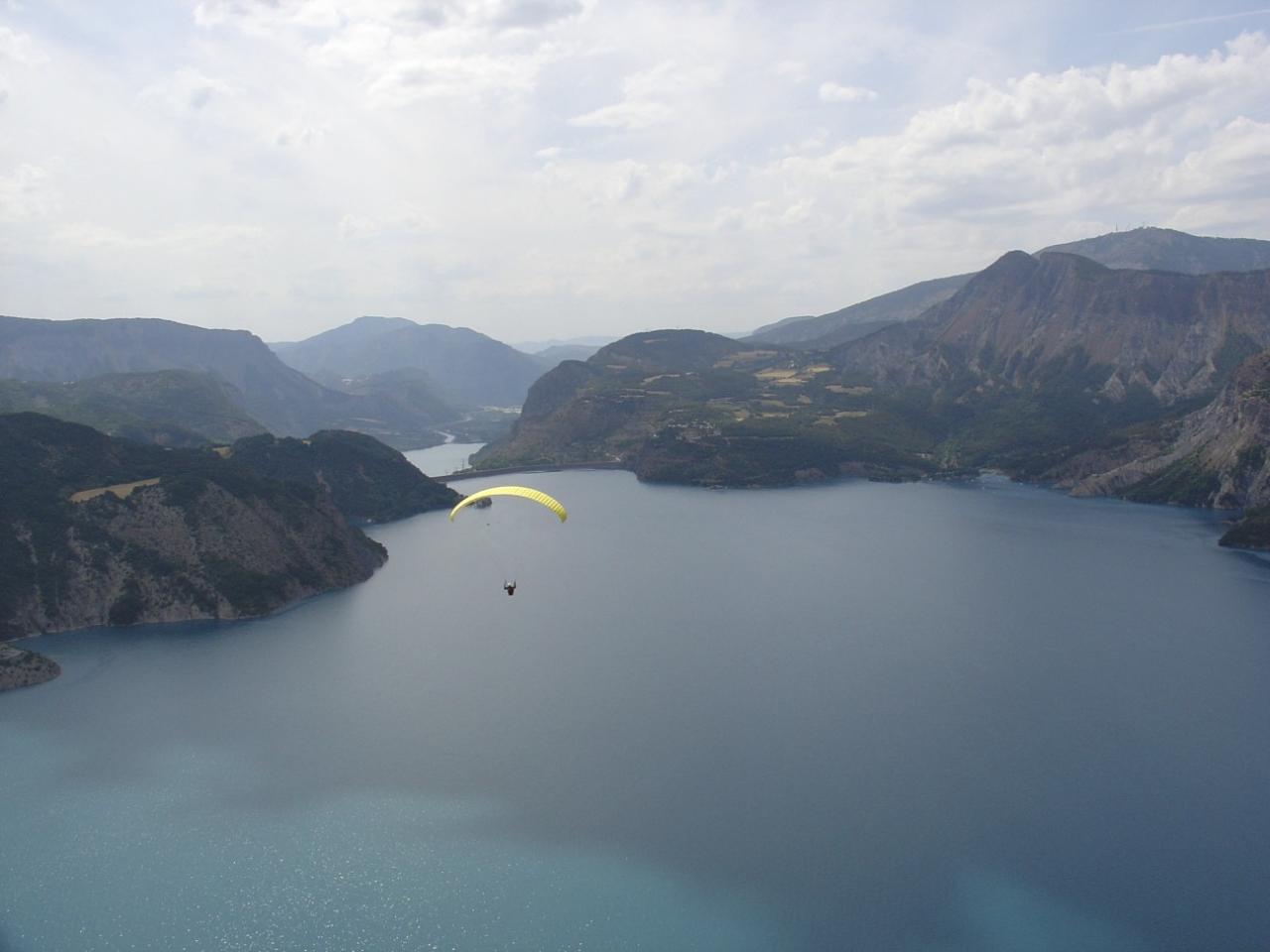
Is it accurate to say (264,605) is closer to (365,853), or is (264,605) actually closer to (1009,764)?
(365,853)

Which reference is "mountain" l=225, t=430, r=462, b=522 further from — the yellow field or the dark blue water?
the dark blue water

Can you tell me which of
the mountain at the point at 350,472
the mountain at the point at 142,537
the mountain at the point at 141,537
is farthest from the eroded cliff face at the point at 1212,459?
the mountain at the point at 141,537

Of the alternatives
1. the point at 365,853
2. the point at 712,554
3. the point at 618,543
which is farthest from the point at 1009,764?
the point at 618,543

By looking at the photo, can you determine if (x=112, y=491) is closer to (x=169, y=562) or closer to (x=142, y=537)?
(x=142, y=537)

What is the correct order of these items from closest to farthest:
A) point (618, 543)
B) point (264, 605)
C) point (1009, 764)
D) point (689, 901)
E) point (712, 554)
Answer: point (689, 901), point (1009, 764), point (264, 605), point (712, 554), point (618, 543)

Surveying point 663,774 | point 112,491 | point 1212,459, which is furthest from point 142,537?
point 1212,459

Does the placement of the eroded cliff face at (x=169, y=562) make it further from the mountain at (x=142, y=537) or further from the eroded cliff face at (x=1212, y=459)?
the eroded cliff face at (x=1212, y=459)

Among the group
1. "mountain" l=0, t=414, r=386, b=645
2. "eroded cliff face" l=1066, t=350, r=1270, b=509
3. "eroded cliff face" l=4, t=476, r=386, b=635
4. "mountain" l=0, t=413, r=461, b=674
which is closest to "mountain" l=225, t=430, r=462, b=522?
"mountain" l=0, t=413, r=461, b=674
